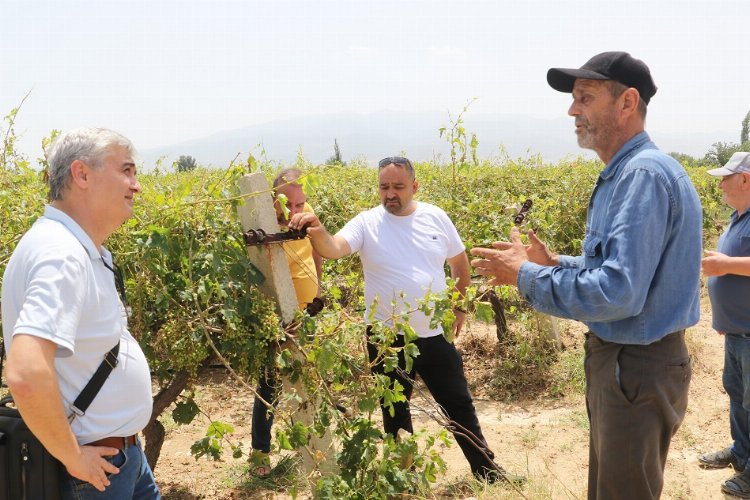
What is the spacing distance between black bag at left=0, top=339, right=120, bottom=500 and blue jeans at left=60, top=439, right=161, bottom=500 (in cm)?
4

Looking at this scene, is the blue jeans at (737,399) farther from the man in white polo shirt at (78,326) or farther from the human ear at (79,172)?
the human ear at (79,172)

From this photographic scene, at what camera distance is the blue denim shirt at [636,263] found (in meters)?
1.96

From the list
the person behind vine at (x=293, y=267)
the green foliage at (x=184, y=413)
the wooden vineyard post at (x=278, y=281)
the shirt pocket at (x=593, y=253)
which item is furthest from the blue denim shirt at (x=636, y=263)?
the green foliage at (x=184, y=413)

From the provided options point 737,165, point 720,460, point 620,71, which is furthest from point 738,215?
point 620,71

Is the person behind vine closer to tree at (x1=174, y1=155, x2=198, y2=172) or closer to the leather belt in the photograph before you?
the leather belt

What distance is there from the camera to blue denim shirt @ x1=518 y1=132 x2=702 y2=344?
1961 mm

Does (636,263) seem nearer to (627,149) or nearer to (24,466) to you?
(627,149)

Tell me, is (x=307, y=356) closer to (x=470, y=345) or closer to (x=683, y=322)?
(x=683, y=322)

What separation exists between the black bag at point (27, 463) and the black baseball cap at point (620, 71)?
1907 mm

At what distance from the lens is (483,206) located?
5.62 m

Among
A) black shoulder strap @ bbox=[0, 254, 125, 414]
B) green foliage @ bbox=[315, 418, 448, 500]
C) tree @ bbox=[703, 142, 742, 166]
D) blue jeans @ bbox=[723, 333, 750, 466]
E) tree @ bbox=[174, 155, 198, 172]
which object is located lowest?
tree @ bbox=[703, 142, 742, 166]

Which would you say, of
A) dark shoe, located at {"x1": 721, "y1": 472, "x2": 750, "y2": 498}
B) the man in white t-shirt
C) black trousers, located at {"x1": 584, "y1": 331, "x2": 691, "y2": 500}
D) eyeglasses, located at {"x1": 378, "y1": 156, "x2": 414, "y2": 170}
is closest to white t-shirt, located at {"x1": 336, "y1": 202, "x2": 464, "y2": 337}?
the man in white t-shirt

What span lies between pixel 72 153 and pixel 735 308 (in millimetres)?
3643

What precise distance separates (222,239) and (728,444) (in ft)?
12.8
